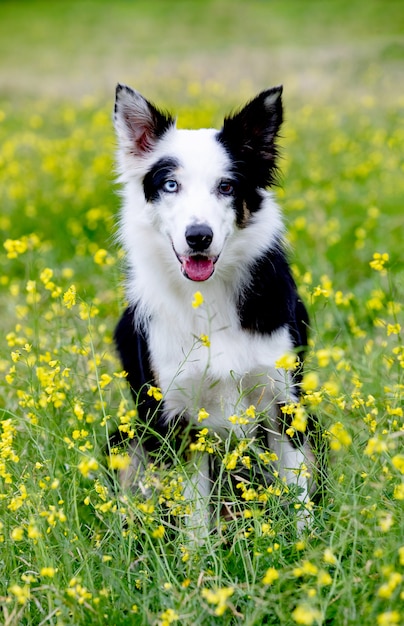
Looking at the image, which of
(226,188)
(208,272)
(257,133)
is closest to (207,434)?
(208,272)

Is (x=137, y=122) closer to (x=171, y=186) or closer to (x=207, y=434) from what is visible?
(x=171, y=186)

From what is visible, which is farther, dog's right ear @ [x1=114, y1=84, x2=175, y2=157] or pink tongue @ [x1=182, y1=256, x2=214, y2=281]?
Result: dog's right ear @ [x1=114, y1=84, x2=175, y2=157]

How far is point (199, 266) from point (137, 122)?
2.66 feet

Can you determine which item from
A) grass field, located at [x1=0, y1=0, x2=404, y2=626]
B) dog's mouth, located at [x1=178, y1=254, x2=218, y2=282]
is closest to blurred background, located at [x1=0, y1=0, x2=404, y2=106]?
grass field, located at [x1=0, y1=0, x2=404, y2=626]

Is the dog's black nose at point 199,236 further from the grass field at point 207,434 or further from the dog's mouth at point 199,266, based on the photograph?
the grass field at point 207,434

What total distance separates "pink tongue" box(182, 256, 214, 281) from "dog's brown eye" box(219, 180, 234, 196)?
0.33 m

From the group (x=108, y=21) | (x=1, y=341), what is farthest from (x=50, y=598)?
(x=108, y=21)

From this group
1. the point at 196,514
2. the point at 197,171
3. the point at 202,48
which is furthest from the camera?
the point at 202,48

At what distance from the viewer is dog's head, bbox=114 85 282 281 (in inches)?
121

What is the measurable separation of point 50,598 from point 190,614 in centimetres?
46

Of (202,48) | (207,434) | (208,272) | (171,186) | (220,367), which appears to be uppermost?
(202,48)

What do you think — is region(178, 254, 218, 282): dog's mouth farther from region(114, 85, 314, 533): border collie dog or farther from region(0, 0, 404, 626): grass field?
region(0, 0, 404, 626): grass field

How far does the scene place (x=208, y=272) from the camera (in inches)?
122

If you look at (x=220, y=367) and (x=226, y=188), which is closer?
(x=220, y=367)
